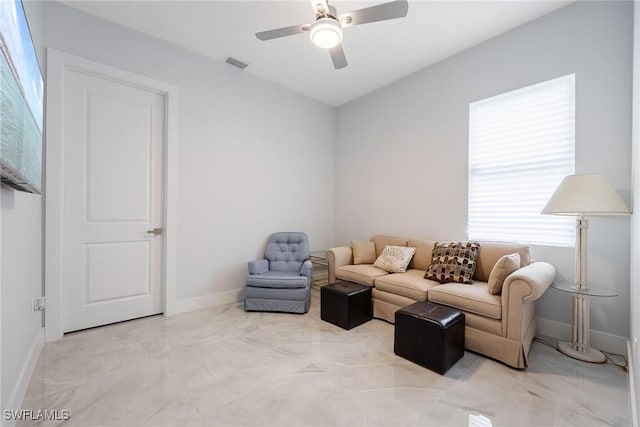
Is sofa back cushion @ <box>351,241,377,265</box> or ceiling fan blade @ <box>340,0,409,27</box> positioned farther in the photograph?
sofa back cushion @ <box>351,241,377,265</box>

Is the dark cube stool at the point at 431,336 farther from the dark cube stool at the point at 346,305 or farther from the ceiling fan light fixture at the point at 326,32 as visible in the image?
the ceiling fan light fixture at the point at 326,32

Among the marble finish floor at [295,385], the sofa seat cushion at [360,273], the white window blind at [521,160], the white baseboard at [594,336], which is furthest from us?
the sofa seat cushion at [360,273]

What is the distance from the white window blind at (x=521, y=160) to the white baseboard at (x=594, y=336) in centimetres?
75

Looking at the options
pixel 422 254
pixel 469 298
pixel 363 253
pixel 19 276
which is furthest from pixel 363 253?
pixel 19 276

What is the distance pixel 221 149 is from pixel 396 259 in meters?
2.57

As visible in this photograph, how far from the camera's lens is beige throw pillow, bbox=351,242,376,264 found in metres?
3.65

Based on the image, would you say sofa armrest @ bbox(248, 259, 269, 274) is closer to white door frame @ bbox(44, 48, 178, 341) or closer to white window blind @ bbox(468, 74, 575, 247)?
white door frame @ bbox(44, 48, 178, 341)

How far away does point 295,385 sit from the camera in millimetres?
1832

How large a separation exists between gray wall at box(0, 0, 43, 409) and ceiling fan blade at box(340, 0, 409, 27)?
2190 mm

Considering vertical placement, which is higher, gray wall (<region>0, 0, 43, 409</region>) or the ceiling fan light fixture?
the ceiling fan light fixture

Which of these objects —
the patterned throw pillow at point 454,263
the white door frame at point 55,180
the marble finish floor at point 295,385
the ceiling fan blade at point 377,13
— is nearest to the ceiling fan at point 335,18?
the ceiling fan blade at point 377,13

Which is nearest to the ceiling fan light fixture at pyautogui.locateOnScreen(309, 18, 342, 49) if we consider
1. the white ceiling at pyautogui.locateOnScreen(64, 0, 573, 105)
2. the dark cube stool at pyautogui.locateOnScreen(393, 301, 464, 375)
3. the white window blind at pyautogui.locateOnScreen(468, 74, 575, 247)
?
the white ceiling at pyautogui.locateOnScreen(64, 0, 573, 105)

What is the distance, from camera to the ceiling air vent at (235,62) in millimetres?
3318

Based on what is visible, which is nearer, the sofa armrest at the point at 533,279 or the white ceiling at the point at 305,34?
the sofa armrest at the point at 533,279
